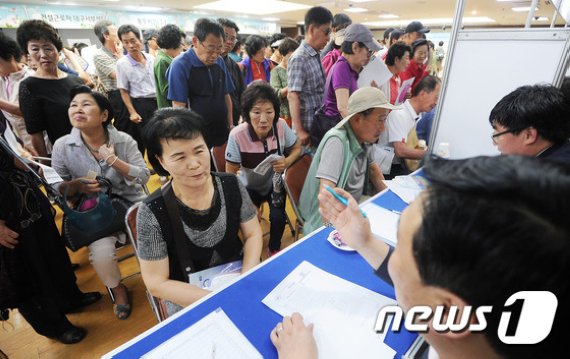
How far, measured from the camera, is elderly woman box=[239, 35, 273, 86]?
409 cm

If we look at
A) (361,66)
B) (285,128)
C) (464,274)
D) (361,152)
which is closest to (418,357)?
(464,274)

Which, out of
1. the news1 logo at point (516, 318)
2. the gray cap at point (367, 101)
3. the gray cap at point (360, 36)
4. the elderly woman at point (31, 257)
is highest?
the gray cap at point (360, 36)

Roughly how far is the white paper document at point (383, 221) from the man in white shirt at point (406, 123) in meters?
1.02

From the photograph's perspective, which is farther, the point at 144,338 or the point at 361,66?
the point at 361,66

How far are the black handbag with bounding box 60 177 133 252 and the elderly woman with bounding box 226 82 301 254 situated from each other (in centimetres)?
80

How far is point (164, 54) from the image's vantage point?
10.7ft

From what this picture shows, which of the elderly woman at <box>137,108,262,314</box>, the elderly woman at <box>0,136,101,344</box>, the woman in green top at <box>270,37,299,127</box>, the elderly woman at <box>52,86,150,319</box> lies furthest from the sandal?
the woman in green top at <box>270,37,299,127</box>

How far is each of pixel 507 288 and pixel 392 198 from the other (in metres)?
1.25

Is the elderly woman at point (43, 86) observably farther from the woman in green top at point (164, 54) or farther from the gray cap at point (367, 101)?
the gray cap at point (367, 101)

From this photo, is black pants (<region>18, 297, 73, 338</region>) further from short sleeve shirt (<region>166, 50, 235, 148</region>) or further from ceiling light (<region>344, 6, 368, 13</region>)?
ceiling light (<region>344, 6, 368, 13</region>)

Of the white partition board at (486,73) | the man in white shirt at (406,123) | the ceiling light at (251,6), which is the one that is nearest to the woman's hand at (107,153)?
the man in white shirt at (406,123)

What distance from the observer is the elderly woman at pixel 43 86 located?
1.92 meters

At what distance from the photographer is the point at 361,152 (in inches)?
66.8

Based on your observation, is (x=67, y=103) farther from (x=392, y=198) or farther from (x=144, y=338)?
(x=392, y=198)
